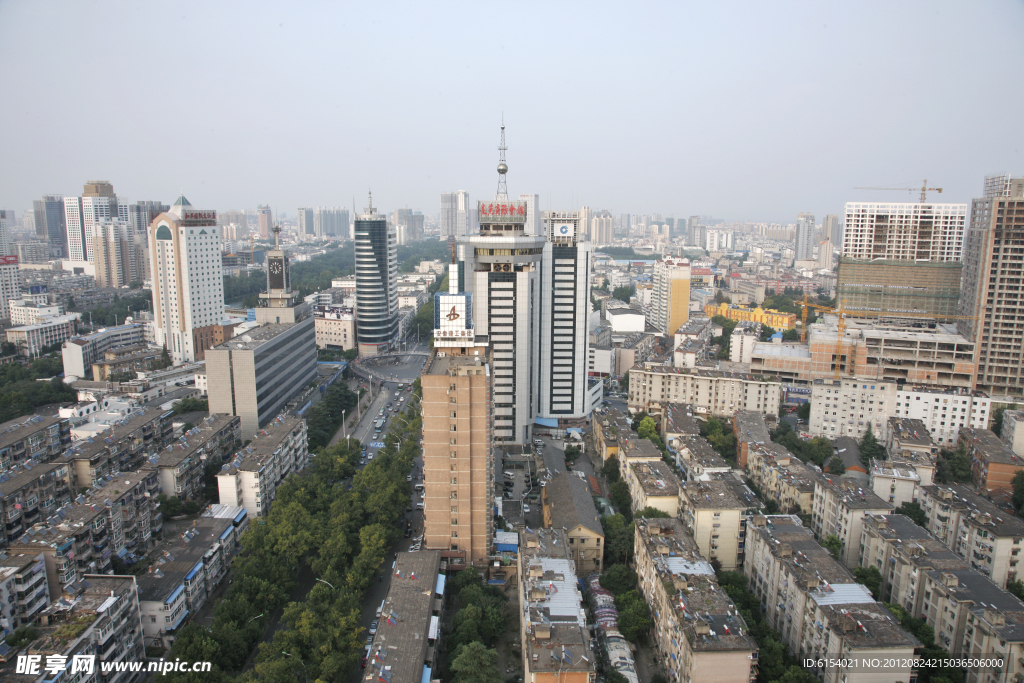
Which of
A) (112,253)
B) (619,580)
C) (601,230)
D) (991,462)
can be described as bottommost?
(619,580)

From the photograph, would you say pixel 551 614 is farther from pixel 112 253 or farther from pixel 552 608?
pixel 112 253

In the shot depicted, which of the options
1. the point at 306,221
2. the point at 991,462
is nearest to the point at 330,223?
the point at 306,221

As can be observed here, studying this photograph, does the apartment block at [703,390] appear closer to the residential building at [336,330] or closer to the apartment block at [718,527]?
the apartment block at [718,527]

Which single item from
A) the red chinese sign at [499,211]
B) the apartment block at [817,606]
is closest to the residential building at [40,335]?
the red chinese sign at [499,211]

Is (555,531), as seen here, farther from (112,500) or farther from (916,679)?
(112,500)

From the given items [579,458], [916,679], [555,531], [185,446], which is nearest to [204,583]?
[185,446]
